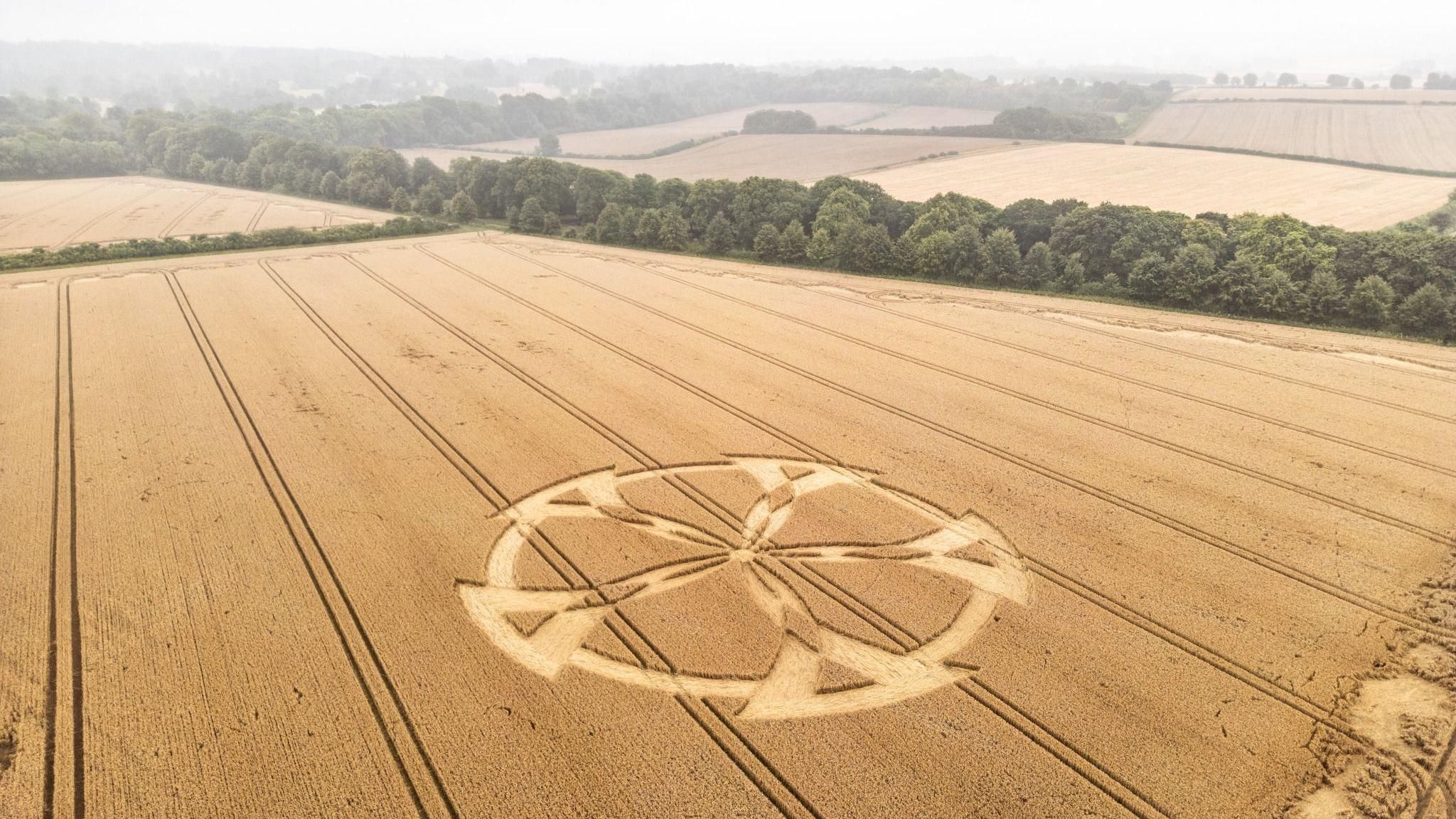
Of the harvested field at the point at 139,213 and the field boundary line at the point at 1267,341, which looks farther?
the harvested field at the point at 139,213

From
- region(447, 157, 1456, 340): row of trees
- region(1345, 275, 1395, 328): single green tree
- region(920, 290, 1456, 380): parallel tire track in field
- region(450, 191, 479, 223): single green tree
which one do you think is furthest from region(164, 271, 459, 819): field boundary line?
region(1345, 275, 1395, 328): single green tree

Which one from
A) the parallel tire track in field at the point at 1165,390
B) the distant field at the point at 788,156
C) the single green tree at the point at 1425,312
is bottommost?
the parallel tire track in field at the point at 1165,390

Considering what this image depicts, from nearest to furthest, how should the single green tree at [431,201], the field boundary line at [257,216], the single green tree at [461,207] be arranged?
the field boundary line at [257,216] < the single green tree at [461,207] < the single green tree at [431,201]

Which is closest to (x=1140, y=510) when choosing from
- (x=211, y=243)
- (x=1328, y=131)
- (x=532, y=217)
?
(x=532, y=217)

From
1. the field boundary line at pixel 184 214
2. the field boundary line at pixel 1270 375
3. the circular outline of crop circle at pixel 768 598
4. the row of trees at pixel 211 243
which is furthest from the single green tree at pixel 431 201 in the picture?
the circular outline of crop circle at pixel 768 598

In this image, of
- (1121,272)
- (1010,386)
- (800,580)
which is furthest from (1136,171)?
(800,580)

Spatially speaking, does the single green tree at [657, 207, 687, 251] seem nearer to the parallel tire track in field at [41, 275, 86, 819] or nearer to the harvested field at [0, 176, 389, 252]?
the harvested field at [0, 176, 389, 252]

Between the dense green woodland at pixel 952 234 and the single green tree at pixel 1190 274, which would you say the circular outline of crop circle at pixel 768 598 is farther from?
the dense green woodland at pixel 952 234
